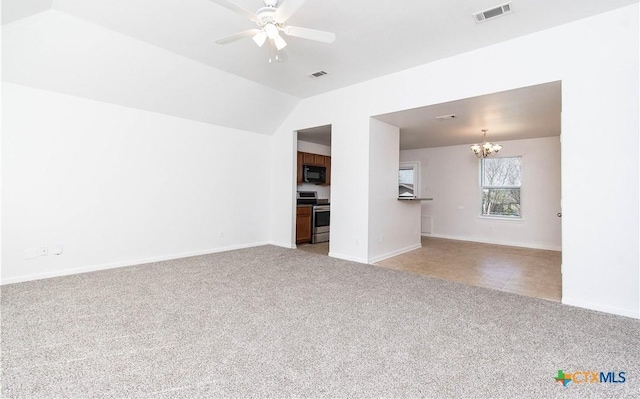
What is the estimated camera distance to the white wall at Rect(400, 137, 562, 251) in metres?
6.26

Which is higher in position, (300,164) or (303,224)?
(300,164)

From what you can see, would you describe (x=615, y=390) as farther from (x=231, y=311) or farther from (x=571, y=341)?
(x=231, y=311)

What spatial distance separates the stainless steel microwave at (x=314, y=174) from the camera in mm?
6839

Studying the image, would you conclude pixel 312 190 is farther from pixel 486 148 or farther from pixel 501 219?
pixel 501 219

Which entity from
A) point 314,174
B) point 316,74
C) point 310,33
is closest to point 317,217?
point 314,174

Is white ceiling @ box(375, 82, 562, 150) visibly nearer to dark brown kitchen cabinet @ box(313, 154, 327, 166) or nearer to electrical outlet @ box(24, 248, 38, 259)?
dark brown kitchen cabinet @ box(313, 154, 327, 166)

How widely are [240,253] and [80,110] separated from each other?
10.2 ft

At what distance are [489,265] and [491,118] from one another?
236cm

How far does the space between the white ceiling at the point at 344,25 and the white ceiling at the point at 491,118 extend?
674mm

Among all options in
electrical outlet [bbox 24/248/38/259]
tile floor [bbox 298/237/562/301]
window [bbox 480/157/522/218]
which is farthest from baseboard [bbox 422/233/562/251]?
electrical outlet [bbox 24/248/38/259]

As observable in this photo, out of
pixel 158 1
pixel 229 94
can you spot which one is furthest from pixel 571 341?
pixel 229 94

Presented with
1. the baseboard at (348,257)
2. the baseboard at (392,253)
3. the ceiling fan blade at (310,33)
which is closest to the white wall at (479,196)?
the baseboard at (392,253)

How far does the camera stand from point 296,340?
2.21 m

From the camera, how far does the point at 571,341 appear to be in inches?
88.7
